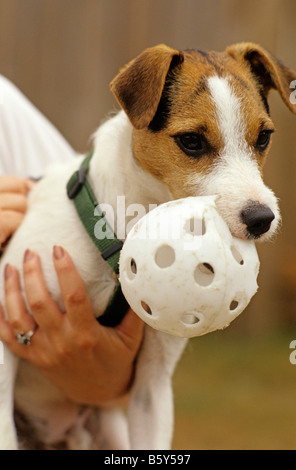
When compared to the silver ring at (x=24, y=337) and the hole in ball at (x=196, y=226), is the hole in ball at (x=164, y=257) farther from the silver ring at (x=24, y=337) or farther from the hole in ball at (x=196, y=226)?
the silver ring at (x=24, y=337)

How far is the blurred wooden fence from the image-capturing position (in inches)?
202

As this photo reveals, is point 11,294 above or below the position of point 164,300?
below

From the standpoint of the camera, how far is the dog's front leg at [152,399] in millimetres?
2316

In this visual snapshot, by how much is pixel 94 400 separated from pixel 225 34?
3646 mm

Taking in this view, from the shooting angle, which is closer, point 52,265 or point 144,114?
point 144,114

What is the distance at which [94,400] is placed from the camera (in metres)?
2.40

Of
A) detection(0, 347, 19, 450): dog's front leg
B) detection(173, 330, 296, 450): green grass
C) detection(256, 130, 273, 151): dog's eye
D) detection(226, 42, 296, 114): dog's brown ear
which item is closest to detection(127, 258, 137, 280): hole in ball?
detection(256, 130, 273, 151): dog's eye

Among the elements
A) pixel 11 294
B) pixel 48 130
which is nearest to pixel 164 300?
pixel 11 294

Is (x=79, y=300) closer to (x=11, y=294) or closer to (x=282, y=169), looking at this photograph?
(x=11, y=294)

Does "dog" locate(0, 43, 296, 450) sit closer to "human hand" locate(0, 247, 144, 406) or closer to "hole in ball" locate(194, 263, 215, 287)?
"human hand" locate(0, 247, 144, 406)

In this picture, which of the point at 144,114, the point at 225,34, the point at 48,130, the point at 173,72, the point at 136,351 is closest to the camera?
the point at 144,114

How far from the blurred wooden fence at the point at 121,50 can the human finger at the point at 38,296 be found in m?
3.36

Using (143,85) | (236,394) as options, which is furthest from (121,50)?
(143,85)

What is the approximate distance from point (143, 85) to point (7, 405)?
1.14 m
